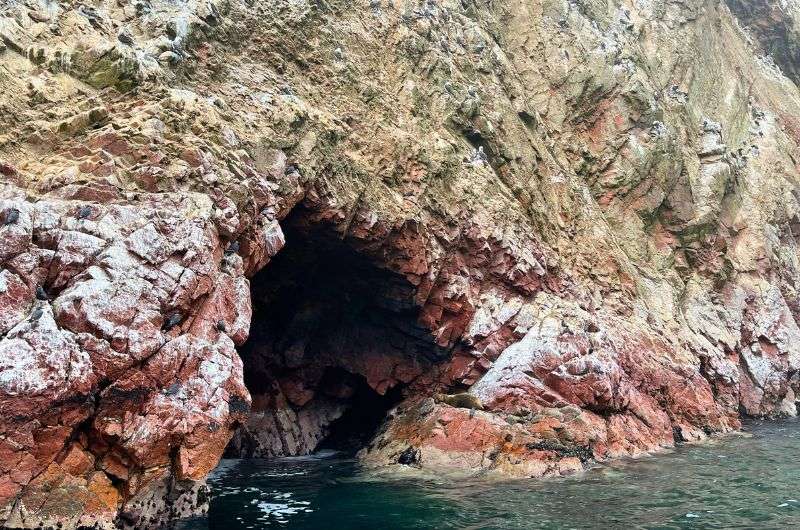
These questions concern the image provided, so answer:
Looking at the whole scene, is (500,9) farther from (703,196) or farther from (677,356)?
(677,356)

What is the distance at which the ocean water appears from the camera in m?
16.9

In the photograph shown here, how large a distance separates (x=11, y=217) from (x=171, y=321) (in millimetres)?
4262

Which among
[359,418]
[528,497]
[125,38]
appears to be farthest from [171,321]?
[359,418]

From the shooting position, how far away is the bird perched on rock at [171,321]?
16.7m

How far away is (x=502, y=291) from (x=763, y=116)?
1515 inches

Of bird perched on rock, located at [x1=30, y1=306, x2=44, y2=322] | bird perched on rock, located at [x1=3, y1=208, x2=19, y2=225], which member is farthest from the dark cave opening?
bird perched on rock, located at [x1=3, y1=208, x2=19, y2=225]

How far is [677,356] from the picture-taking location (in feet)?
108

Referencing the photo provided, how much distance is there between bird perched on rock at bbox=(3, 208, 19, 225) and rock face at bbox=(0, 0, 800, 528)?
10cm

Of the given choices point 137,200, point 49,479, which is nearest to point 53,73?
point 137,200

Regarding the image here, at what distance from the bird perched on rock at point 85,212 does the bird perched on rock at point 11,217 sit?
148cm

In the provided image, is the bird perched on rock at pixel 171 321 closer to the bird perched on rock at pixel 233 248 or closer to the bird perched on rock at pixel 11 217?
the bird perched on rock at pixel 233 248

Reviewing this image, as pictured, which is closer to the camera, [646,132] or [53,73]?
[53,73]

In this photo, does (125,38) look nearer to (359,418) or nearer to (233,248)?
(233,248)

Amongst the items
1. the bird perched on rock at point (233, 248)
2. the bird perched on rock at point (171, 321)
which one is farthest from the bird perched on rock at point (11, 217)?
the bird perched on rock at point (233, 248)
